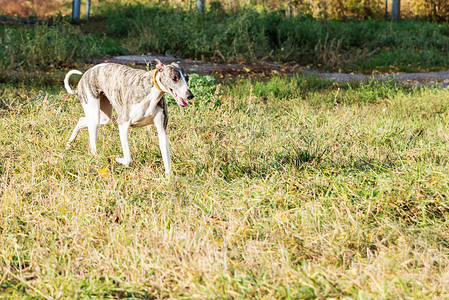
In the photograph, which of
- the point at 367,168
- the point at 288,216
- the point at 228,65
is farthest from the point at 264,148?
the point at 228,65

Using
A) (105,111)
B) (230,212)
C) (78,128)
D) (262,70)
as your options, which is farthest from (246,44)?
(230,212)

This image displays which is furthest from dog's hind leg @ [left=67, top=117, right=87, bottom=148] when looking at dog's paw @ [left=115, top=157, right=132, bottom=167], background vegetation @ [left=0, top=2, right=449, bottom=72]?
background vegetation @ [left=0, top=2, right=449, bottom=72]

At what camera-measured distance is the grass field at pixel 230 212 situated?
2785mm

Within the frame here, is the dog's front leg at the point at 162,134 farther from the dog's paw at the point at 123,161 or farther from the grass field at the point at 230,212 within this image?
the dog's paw at the point at 123,161

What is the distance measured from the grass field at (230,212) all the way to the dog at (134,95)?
1.00ft

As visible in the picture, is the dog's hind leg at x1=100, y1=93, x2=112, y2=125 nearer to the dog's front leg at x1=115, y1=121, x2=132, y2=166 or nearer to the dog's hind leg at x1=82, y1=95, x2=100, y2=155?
the dog's hind leg at x1=82, y1=95, x2=100, y2=155

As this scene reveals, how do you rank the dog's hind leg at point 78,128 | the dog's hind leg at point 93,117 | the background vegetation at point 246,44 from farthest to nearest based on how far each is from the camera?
the background vegetation at point 246,44, the dog's hind leg at point 78,128, the dog's hind leg at point 93,117

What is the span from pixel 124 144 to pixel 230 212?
1.32m

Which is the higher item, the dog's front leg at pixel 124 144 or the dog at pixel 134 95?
the dog at pixel 134 95

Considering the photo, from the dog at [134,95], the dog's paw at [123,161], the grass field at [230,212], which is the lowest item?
the grass field at [230,212]

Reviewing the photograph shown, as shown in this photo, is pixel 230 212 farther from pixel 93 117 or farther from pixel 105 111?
pixel 105 111

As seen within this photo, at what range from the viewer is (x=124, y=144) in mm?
4398

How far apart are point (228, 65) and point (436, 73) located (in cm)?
496

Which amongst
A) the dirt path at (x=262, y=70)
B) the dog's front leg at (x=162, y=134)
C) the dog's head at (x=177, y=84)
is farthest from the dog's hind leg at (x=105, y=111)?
the dirt path at (x=262, y=70)
